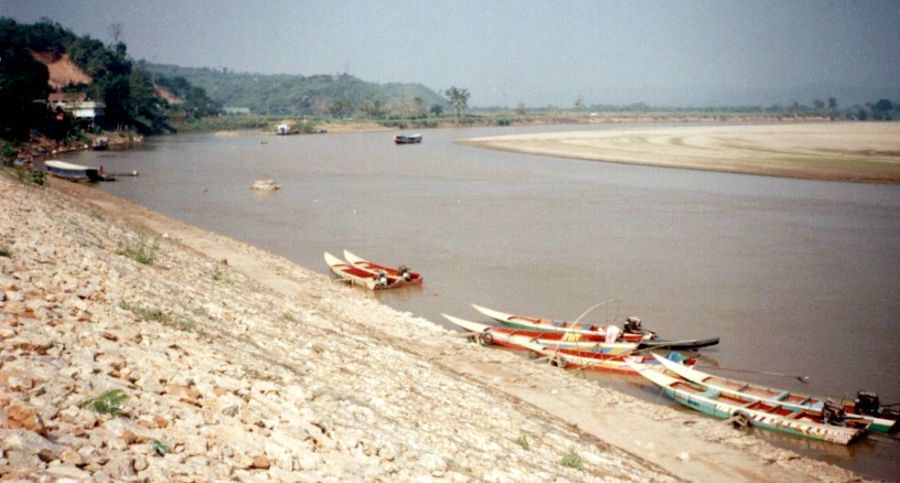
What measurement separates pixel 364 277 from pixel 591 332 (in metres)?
8.85

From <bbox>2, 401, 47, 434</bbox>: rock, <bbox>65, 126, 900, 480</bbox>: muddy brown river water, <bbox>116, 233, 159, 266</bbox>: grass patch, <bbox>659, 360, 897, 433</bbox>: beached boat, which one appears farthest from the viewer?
<bbox>65, 126, 900, 480</bbox>: muddy brown river water

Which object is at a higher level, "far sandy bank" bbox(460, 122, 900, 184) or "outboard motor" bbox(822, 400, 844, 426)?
"far sandy bank" bbox(460, 122, 900, 184)

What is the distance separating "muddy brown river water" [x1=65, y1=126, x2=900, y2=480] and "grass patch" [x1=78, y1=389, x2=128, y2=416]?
11996 millimetres

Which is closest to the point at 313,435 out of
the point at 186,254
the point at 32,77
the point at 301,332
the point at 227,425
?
the point at 227,425

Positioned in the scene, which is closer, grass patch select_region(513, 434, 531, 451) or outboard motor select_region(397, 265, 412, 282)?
grass patch select_region(513, 434, 531, 451)

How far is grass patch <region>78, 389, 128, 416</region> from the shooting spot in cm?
623

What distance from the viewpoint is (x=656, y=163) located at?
6669 cm

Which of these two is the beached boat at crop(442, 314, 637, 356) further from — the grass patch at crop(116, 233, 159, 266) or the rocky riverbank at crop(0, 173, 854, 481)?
the grass patch at crop(116, 233, 159, 266)

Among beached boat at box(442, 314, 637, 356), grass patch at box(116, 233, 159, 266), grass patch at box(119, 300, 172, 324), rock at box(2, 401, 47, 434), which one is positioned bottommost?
beached boat at box(442, 314, 637, 356)

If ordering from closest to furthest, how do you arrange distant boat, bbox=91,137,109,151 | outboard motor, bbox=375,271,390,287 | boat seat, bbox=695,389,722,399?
boat seat, bbox=695,389,722,399 < outboard motor, bbox=375,271,390,287 < distant boat, bbox=91,137,109,151

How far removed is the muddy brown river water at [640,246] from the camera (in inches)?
725

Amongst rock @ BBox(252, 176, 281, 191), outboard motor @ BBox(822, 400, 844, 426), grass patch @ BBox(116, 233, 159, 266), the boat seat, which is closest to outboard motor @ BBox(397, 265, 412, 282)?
grass patch @ BBox(116, 233, 159, 266)

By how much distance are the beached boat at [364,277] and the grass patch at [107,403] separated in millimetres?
16030

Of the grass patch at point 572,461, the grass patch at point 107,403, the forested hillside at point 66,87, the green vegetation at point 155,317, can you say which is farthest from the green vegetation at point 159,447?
the forested hillside at point 66,87
